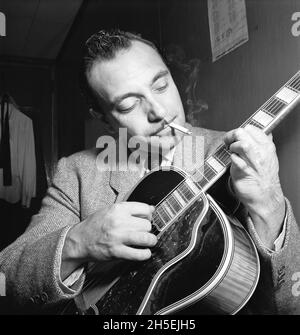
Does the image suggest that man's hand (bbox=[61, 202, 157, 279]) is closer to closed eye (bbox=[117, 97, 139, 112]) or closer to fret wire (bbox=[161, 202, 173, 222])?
fret wire (bbox=[161, 202, 173, 222])

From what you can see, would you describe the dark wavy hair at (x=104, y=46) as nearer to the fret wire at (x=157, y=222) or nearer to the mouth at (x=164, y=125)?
the mouth at (x=164, y=125)

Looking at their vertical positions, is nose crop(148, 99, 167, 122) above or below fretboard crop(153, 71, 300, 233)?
above

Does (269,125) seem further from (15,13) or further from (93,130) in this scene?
(15,13)

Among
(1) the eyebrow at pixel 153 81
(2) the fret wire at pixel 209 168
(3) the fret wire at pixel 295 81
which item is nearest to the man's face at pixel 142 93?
(1) the eyebrow at pixel 153 81

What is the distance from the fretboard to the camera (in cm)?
69

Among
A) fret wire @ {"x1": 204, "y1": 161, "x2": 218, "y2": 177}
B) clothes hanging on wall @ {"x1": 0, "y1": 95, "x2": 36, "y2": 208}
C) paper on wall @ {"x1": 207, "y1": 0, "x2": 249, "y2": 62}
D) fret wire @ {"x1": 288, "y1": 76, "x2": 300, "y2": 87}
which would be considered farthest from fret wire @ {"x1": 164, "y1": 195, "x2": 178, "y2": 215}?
clothes hanging on wall @ {"x1": 0, "y1": 95, "x2": 36, "y2": 208}

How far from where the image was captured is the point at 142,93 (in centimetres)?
90

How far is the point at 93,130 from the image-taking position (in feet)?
7.07

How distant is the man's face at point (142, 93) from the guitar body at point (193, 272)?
0.91 ft

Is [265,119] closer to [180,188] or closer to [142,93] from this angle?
[180,188]

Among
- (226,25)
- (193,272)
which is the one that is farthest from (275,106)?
(226,25)
